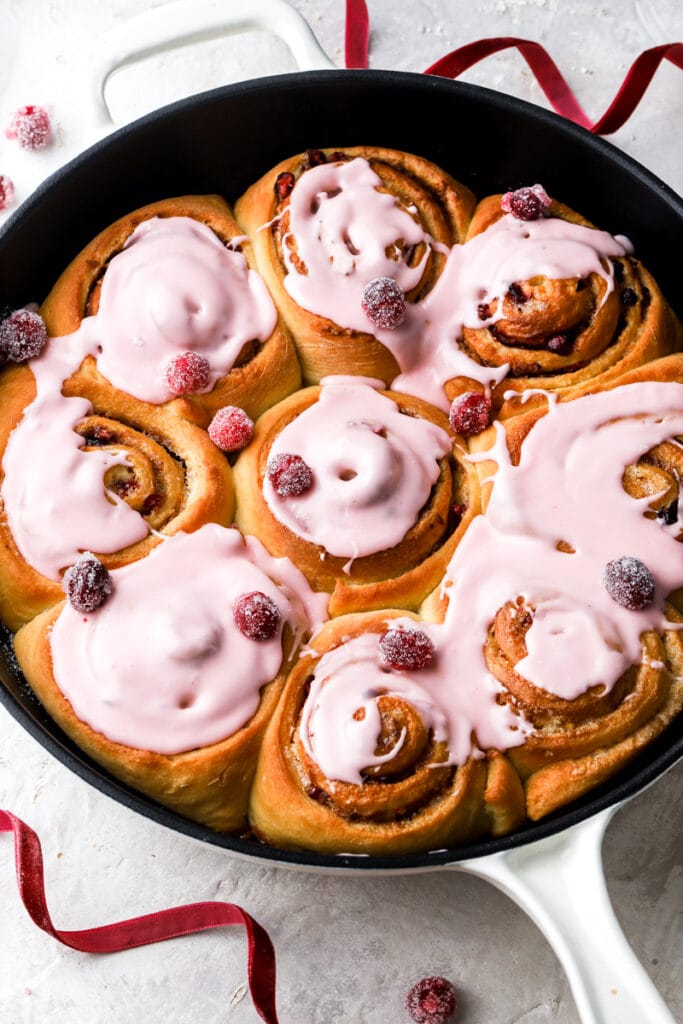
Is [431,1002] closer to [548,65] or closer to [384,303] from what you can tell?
[384,303]

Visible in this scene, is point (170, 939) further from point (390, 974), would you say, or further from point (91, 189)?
point (91, 189)

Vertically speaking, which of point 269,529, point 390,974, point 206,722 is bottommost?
point 390,974

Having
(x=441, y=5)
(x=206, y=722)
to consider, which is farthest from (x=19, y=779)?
(x=441, y=5)

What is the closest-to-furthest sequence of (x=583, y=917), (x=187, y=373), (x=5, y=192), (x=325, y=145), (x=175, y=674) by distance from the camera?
1. (x=583, y=917)
2. (x=175, y=674)
3. (x=187, y=373)
4. (x=325, y=145)
5. (x=5, y=192)

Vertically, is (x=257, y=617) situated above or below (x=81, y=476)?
below

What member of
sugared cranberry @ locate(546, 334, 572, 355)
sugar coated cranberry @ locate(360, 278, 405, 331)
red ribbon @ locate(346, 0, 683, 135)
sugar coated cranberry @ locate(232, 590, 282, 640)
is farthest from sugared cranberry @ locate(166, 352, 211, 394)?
red ribbon @ locate(346, 0, 683, 135)

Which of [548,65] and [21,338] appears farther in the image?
[548,65]

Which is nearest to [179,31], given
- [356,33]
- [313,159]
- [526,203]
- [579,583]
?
[313,159]
